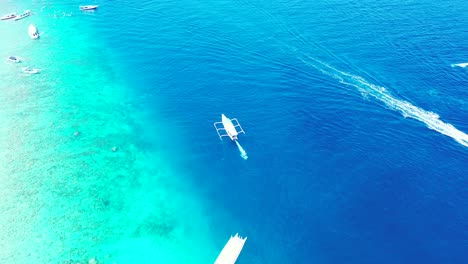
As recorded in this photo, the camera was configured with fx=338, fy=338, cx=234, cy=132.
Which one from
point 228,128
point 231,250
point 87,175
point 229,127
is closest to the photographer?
point 231,250

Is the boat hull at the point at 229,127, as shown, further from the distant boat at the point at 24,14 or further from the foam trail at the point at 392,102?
the distant boat at the point at 24,14

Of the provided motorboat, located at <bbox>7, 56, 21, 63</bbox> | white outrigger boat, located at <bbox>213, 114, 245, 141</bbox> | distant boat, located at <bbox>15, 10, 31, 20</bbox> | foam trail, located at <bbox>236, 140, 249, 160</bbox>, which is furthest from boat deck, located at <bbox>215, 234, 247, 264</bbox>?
distant boat, located at <bbox>15, 10, 31, 20</bbox>

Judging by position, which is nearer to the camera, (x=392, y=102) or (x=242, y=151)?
(x=242, y=151)

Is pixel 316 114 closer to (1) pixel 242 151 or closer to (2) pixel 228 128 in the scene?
(1) pixel 242 151

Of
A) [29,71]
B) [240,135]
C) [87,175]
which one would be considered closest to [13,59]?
[29,71]

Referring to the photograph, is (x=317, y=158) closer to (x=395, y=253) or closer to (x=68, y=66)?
(x=395, y=253)

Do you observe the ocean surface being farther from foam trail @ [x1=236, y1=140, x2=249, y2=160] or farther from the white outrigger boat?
the white outrigger boat
